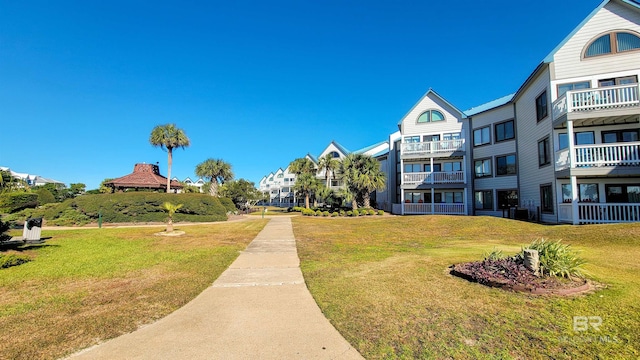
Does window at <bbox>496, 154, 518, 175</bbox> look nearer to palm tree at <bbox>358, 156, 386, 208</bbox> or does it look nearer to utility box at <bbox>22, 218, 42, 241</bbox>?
palm tree at <bbox>358, 156, 386, 208</bbox>

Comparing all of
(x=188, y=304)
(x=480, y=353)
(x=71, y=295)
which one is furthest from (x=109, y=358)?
(x=480, y=353)

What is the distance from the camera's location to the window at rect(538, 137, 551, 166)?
17.5 metres

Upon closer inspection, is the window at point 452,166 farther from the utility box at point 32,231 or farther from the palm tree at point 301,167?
the utility box at point 32,231

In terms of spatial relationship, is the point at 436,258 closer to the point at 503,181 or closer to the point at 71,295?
the point at 71,295

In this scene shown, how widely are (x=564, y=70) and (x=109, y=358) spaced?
2298 cm

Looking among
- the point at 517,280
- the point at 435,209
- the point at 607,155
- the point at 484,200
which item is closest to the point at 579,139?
the point at 607,155

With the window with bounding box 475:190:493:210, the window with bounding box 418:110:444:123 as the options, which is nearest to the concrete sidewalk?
the window with bounding box 475:190:493:210

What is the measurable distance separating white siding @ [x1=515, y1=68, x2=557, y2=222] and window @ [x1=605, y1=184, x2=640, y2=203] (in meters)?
2.82

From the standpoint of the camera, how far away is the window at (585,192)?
1622 cm

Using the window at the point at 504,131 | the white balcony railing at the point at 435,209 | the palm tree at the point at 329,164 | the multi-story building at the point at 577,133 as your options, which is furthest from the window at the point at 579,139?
the palm tree at the point at 329,164

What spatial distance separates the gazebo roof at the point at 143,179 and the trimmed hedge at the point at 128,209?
16.7 ft

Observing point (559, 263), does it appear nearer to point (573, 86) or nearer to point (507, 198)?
point (573, 86)

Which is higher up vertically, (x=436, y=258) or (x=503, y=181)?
(x=503, y=181)

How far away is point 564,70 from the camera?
16484mm
